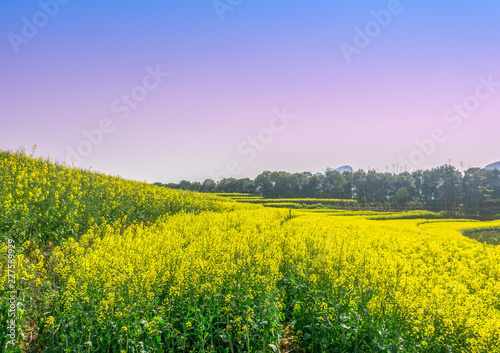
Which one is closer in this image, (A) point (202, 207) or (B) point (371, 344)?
(B) point (371, 344)

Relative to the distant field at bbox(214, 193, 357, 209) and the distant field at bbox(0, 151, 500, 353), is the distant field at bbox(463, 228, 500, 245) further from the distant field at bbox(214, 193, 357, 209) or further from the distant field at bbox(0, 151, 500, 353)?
the distant field at bbox(214, 193, 357, 209)

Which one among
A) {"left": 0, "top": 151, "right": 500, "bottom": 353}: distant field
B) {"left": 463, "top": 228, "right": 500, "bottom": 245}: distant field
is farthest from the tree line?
{"left": 0, "top": 151, "right": 500, "bottom": 353}: distant field

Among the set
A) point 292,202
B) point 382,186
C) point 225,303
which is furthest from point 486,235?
point 382,186

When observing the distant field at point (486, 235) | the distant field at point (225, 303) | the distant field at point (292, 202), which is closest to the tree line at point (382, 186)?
the distant field at point (292, 202)

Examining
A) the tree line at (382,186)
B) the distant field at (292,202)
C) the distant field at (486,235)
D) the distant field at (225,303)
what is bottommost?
the distant field at (486,235)

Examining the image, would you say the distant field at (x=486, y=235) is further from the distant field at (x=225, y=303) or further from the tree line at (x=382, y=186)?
the tree line at (x=382, y=186)

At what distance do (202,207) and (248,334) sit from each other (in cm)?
1397

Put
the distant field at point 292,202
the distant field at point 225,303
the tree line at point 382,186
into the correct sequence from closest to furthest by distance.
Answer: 1. the distant field at point 225,303
2. the distant field at point 292,202
3. the tree line at point 382,186

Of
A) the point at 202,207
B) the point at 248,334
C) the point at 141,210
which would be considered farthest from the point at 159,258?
the point at 202,207

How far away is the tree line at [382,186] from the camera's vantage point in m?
70.3

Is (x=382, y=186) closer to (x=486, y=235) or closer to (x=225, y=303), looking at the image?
(x=486, y=235)

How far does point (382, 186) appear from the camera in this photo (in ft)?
250

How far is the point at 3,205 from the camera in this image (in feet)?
19.3

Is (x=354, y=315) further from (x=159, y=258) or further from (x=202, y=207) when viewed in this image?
(x=202, y=207)
